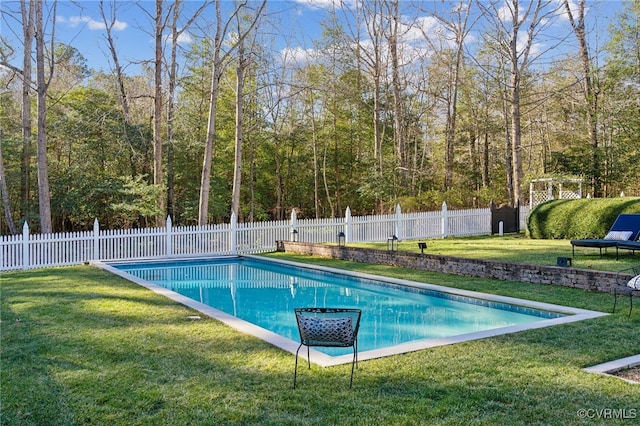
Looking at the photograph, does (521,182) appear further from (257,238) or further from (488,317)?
(488,317)

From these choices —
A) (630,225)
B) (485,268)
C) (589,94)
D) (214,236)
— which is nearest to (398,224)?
(214,236)

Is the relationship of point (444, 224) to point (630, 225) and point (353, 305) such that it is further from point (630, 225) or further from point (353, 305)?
point (353, 305)

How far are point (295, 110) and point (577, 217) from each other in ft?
51.2

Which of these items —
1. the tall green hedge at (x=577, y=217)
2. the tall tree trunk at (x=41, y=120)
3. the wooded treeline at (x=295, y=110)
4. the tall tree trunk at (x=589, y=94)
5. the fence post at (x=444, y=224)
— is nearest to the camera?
the tall green hedge at (x=577, y=217)

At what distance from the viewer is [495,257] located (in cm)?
1157

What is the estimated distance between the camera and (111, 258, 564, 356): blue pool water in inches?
246

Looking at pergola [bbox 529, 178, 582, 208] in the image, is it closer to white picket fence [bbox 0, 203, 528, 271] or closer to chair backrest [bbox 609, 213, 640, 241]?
white picket fence [bbox 0, 203, 528, 271]

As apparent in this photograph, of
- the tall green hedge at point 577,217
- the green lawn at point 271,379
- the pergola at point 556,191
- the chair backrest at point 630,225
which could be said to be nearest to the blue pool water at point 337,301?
the green lawn at point 271,379

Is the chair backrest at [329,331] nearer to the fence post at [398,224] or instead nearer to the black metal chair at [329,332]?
the black metal chair at [329,332]

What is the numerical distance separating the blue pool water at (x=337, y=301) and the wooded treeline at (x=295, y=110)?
512 centimetres

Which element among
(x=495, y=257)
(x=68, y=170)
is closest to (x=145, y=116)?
(x=68, y=170)

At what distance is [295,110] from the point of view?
26.0 metres

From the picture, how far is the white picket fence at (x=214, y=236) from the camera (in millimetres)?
12055

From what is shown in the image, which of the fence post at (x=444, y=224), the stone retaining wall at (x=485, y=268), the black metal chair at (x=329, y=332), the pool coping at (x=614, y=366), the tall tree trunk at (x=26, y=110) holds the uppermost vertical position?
Answer: the tall tree trunk at (x=26, y=110)
